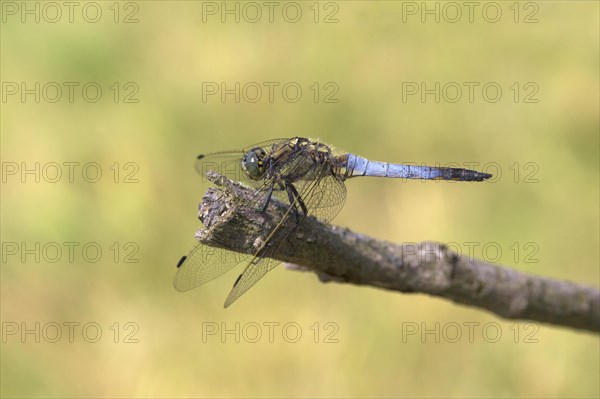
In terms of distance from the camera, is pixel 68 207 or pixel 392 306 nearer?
pixel 392 306

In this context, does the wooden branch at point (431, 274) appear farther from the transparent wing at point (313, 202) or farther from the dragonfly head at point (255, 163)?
the dragonfly head at point (255, 163)

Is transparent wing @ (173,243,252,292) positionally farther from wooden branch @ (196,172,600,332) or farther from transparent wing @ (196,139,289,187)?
wooden branch @ (196,172,600,332)

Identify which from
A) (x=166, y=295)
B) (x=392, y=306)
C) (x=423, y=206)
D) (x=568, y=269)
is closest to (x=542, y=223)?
(x=568, y=269)

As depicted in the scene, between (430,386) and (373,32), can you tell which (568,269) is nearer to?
(430,386)

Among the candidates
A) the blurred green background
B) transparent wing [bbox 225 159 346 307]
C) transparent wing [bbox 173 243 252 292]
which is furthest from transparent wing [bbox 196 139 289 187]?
the blurred green background

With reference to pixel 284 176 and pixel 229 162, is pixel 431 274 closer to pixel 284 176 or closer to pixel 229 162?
pixel 284 176

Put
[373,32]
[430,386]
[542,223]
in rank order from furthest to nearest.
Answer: [373,32] → [542,223] → [430,386]

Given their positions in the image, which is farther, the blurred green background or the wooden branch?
the blurred green background
